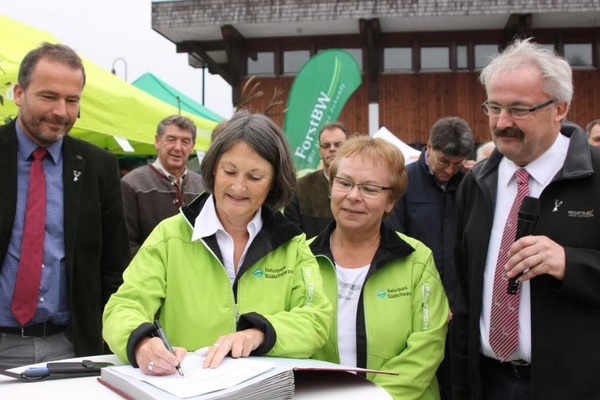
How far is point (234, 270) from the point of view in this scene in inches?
80.6

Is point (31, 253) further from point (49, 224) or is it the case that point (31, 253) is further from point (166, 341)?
A: point (166, 341)

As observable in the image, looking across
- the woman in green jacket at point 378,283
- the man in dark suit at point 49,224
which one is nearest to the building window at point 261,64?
the man in dark suit at point 49,224

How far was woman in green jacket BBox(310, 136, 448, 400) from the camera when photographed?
2492 millimetres

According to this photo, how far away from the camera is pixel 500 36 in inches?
704

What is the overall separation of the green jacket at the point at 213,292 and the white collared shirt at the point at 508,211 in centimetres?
82

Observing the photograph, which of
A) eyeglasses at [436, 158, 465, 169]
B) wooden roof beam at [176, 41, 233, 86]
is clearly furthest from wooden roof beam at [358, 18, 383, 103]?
eyeglasses at [436, 158, 465, 169]

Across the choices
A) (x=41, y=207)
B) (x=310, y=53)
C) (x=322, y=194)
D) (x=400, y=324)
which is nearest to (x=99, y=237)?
(x=41, y=207)

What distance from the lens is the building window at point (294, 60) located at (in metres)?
18.6

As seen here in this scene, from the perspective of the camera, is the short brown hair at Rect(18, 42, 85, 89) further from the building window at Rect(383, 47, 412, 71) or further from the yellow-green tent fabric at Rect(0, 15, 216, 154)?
the building window at Rect(383, 47, 412, 71)

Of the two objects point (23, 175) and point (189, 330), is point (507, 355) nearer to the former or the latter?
point (189, 330)

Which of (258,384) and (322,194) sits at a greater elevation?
(322,194)

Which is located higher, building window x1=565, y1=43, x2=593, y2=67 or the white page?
building window x1=565, y1=43, x2=593, y2=67

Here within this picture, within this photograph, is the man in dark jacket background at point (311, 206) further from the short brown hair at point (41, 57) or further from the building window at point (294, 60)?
the building window at point (294, 60)

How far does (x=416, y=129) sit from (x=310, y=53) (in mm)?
3618
